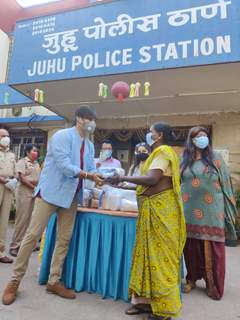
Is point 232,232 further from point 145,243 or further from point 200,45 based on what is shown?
point 200,45

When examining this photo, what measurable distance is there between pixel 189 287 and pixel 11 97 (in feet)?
18.8

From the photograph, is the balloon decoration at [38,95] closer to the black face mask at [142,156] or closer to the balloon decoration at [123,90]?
the balloon decoration at [123,90]

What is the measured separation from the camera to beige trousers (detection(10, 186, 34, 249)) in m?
4.16

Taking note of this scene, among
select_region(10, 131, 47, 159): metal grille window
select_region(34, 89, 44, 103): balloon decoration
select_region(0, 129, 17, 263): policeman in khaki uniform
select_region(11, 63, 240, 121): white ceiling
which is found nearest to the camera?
select_region(0, 129, 17, 263): policeman in khaki uniform

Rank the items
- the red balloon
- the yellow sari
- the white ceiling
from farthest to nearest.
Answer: the white ceiling → the red balloon → the yellow sari

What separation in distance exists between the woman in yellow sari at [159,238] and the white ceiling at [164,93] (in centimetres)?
305

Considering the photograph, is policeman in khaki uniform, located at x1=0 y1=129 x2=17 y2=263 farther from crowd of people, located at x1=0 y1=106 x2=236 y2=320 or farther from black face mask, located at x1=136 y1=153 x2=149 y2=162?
black face mask, located at x1=136 y1=153 x2=149 y2=162

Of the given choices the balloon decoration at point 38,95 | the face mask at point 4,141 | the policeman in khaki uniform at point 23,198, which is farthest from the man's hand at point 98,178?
the balloon decoration at point 38,95

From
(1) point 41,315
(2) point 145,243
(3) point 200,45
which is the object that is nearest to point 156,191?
(2) point 145,243

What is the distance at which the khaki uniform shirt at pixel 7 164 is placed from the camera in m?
3.75

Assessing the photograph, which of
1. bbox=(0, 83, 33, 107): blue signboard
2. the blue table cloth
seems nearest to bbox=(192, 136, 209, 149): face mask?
the blue table cloth

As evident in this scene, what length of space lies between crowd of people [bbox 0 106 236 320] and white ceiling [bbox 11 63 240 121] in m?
2.42

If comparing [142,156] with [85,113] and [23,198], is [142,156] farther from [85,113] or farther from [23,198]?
[23,198]

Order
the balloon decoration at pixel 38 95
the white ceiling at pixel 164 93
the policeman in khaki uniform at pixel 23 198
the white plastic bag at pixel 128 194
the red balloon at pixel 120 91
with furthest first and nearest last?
the balloon decoration at pixel 38 95, the white ceiling at pixel 164 93, the red balloon at pixel 120 91, the policeman in khaki uniform at pixel 23 198, the white plastic bag at pixel 128 194
